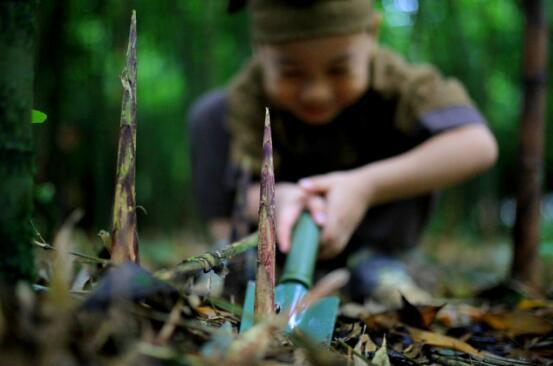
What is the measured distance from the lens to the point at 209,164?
2205mm

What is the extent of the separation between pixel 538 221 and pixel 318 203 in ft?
2.24

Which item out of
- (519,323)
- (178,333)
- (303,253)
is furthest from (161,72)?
(178,333)

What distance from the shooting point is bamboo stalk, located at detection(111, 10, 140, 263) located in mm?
506

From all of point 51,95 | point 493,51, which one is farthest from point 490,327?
point 493,51

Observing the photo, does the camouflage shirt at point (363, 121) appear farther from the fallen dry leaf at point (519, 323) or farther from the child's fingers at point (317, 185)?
the fallen dry leaf at point (519, 323)

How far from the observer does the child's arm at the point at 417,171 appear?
137 centimetres

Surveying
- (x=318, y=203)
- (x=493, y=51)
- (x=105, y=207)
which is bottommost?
(x=105, y=207)

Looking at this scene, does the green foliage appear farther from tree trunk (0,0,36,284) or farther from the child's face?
tree trunk (0,0,36,284)

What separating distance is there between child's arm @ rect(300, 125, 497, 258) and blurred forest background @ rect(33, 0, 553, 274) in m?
0.38

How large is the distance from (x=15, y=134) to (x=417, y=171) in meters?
1.26

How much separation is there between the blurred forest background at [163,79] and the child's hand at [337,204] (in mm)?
598

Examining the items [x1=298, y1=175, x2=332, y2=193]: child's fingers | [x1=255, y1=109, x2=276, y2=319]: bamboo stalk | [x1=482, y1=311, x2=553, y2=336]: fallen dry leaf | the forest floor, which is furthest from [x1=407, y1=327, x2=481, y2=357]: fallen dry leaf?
[x1=298, y1=175, x2=332, y2=193]: child's fingers

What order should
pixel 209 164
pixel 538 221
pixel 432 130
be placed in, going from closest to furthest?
pixel 538 221, pixel 432 130, pixel 209 164

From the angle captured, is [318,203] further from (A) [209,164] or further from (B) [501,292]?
(A) [209,164]
